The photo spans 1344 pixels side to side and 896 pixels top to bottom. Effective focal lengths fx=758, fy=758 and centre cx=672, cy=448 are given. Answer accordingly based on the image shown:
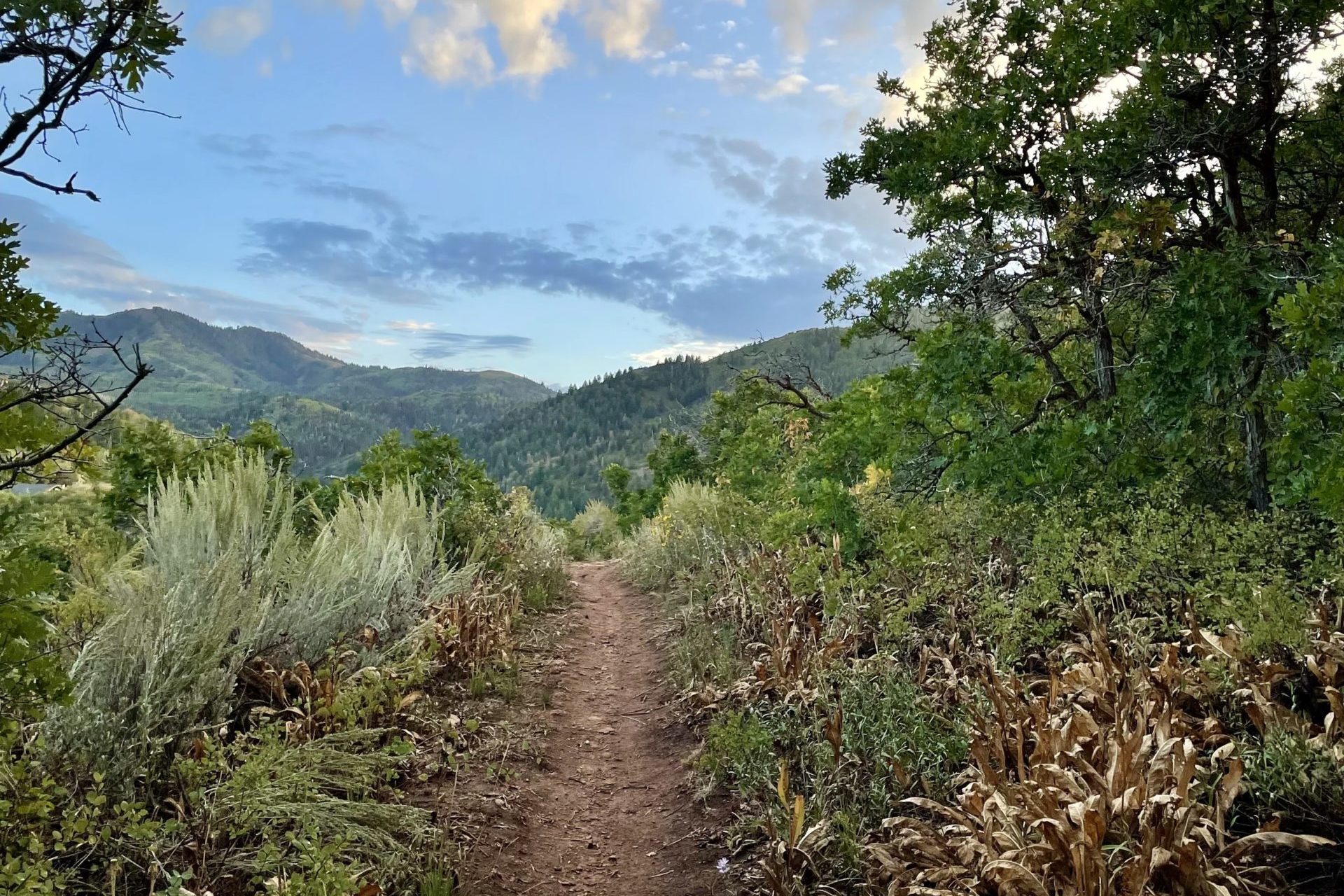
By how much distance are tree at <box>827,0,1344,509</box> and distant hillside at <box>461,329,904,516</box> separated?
65656mm

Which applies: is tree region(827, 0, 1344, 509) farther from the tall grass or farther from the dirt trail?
the tall grass

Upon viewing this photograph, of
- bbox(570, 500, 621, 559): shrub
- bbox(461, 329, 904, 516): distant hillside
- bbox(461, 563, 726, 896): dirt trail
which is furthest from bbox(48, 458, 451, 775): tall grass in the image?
bbox(461, 329, 904, 516): distant hillside

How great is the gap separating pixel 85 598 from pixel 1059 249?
655 centimetres

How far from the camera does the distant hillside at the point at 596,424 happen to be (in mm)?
87688

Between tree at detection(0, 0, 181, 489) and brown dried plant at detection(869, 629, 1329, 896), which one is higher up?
tree at detection(0, 0, 181, 489)

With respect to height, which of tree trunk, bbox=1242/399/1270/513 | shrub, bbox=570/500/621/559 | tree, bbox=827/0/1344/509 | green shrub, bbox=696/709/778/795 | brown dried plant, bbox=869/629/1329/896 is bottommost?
shrub, bbox=570/500/621/559

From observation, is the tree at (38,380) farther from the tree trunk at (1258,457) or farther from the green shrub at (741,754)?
the tree trunk at (1258,457)

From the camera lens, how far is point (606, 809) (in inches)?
178

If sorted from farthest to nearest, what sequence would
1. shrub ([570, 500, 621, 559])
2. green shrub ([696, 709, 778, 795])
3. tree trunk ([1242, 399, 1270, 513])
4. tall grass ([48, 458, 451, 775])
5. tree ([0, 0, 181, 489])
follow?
shrub ([570, 500, 621, 559]) → tree trunk ([1242, 399, 1270, 513]) → green shrub ([696, 709, 778, 795]) → tall grass ([48, 458, 451, 775]) → tree ([0, 0, 181, 489])

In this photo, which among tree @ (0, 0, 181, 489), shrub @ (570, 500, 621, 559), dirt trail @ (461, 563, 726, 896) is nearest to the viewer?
tree @ (0, 0, 181, 489)

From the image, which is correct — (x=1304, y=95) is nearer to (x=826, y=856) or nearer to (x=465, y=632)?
(x=826, y=856)

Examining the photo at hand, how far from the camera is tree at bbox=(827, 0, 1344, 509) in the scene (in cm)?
452

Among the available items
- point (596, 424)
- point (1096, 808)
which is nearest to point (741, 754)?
point (1096, 808)

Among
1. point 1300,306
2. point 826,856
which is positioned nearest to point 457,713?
point 826,856
